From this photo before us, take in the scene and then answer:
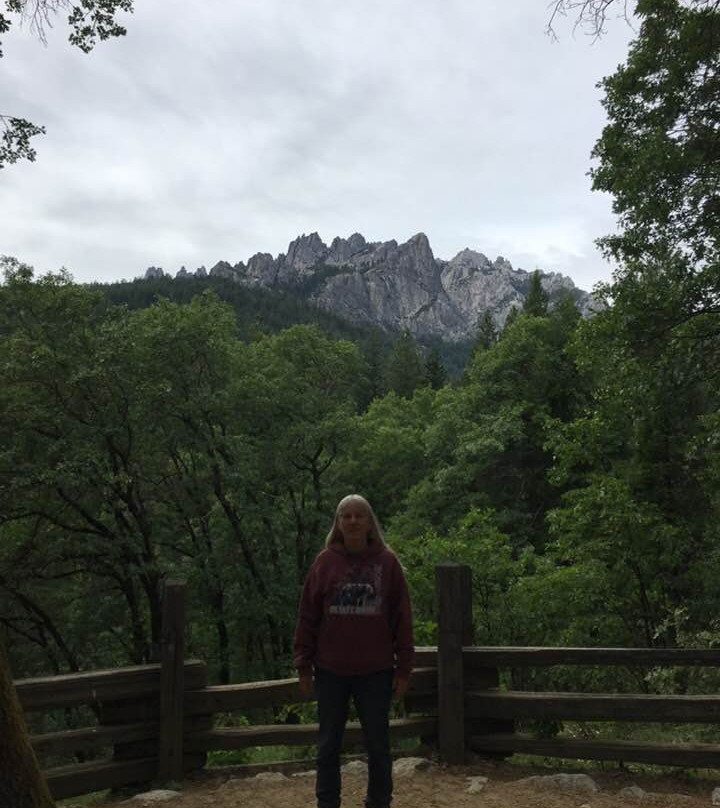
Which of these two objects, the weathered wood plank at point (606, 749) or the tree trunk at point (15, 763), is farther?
the weathered wood plank at point (606, 749)

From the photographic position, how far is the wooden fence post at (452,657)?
5.22 meters

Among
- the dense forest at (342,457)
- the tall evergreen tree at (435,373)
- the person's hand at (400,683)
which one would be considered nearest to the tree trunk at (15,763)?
the person's hand at (400,683)

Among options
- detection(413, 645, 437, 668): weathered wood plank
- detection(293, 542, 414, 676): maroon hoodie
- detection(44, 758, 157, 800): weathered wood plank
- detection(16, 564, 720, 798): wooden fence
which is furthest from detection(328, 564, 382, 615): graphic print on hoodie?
detection(44, 758, 157, 800): weathered wood plank

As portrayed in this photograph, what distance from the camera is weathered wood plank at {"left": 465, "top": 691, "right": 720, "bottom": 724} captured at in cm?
475

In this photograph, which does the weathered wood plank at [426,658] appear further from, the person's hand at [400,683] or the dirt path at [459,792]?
the person's hand at [400,683]

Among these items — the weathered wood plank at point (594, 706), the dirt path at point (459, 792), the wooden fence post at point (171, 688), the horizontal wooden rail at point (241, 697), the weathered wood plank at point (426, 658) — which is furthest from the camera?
the weathered wood plank at point (426, 658)

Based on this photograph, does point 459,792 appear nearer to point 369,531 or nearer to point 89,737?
point 369,531

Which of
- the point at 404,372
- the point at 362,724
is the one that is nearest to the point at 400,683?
the point at 362,724

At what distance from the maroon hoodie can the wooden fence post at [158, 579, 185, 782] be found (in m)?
1.45

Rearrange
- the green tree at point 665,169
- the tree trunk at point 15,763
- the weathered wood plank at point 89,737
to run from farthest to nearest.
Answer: the green tree at point 665,169 < the weathered wood plank at point 89,737 < the tree trunk at point 15,763

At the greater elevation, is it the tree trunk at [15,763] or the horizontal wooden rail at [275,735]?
the tree trunk at [15,763]

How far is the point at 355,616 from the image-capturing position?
12.5ft

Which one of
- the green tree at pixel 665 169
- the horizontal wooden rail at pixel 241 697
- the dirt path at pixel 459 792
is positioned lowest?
the dirt path at pixel 459 792

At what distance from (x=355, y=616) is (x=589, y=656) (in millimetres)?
2128
